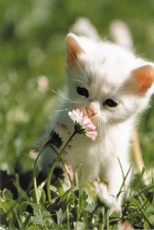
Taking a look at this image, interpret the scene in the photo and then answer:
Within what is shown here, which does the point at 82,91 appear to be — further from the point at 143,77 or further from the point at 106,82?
the point at 143,77

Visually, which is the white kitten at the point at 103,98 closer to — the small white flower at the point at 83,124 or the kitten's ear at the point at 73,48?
the kitten's ear at the point at 73,48

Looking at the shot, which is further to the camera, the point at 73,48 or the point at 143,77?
the point at 73,48

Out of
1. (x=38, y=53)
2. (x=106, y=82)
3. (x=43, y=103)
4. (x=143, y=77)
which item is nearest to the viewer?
(x=106, y=82)

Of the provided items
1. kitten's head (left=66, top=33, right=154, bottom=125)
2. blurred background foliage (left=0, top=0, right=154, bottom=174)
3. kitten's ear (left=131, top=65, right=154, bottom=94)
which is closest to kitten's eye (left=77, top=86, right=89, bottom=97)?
kitten's head (left=66, top=33, right=154, bottom=125)

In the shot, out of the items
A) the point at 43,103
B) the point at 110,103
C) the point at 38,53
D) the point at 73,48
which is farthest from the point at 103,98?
the point at 38,53

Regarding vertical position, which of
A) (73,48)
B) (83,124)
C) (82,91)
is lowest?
(83,124)

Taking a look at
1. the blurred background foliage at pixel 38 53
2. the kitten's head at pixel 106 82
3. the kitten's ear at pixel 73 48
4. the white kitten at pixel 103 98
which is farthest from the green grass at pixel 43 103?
the kitten's ear at pixel 73 48

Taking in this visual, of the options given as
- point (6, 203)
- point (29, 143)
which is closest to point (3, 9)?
point (29, 143)

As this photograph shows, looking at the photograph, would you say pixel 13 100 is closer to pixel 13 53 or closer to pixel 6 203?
pixel 13 53
